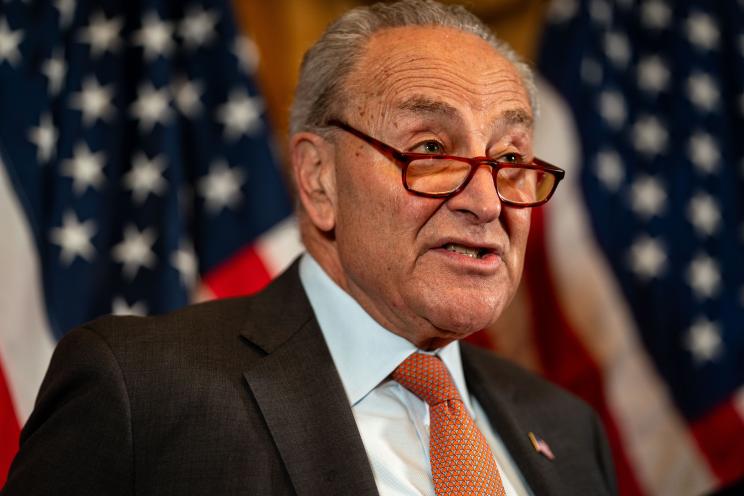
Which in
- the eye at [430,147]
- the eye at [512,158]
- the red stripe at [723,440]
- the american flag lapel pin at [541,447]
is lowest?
the red stripe at [723,440]

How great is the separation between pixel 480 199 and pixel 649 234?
1.84 m

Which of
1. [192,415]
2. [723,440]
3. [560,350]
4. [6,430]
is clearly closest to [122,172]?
[6,430]

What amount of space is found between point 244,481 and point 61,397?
0.38 metres

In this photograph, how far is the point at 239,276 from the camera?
2963 millimetres

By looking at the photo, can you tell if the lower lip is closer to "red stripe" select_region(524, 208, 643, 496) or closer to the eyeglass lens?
the eyeglass lens

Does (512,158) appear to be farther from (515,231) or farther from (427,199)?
(427,199)

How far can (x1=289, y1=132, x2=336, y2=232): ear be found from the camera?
195cm

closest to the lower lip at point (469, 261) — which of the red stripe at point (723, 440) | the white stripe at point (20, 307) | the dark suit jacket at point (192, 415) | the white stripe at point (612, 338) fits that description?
the dark suit jacket at point (192, 415)

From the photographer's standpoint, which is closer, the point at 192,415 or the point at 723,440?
the point at 192,415

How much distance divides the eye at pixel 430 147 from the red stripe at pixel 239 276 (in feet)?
4.21

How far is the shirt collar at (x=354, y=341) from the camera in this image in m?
1.79

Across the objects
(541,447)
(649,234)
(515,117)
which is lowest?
(541,447)

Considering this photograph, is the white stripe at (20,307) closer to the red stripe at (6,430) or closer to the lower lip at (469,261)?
the red stripe at (6,430)

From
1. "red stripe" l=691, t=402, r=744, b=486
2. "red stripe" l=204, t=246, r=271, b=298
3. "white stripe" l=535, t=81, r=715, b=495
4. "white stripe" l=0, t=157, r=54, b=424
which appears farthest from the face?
"red stripe" l=691, t=402, r=744, b=486
